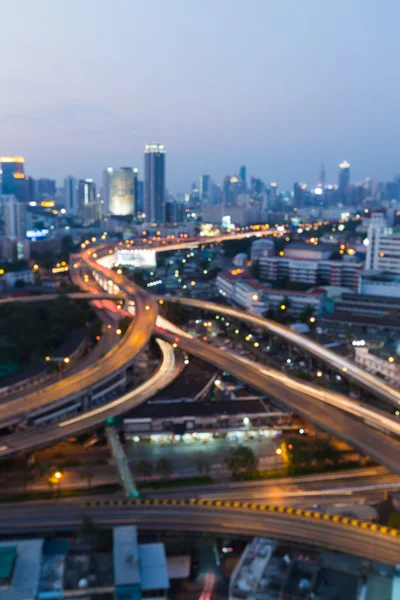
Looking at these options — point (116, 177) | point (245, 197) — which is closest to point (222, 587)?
point (116, 177)

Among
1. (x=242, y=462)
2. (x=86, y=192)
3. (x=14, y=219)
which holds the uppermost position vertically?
(x=86, y=192)

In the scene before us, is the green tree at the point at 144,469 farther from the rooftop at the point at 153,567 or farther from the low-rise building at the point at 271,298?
the low-rise building at the point at 271,298

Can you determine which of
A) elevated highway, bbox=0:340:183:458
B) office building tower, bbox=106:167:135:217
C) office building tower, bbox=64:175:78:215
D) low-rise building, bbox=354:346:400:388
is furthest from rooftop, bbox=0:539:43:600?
office building tower, bbox=64:175:78:215

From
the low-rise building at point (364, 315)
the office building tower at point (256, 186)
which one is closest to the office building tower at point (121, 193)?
the office building tower at point (256, 186)

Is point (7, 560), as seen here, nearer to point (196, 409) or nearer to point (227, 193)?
point (196, 409)

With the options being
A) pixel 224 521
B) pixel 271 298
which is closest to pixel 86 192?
pixel 271 298
